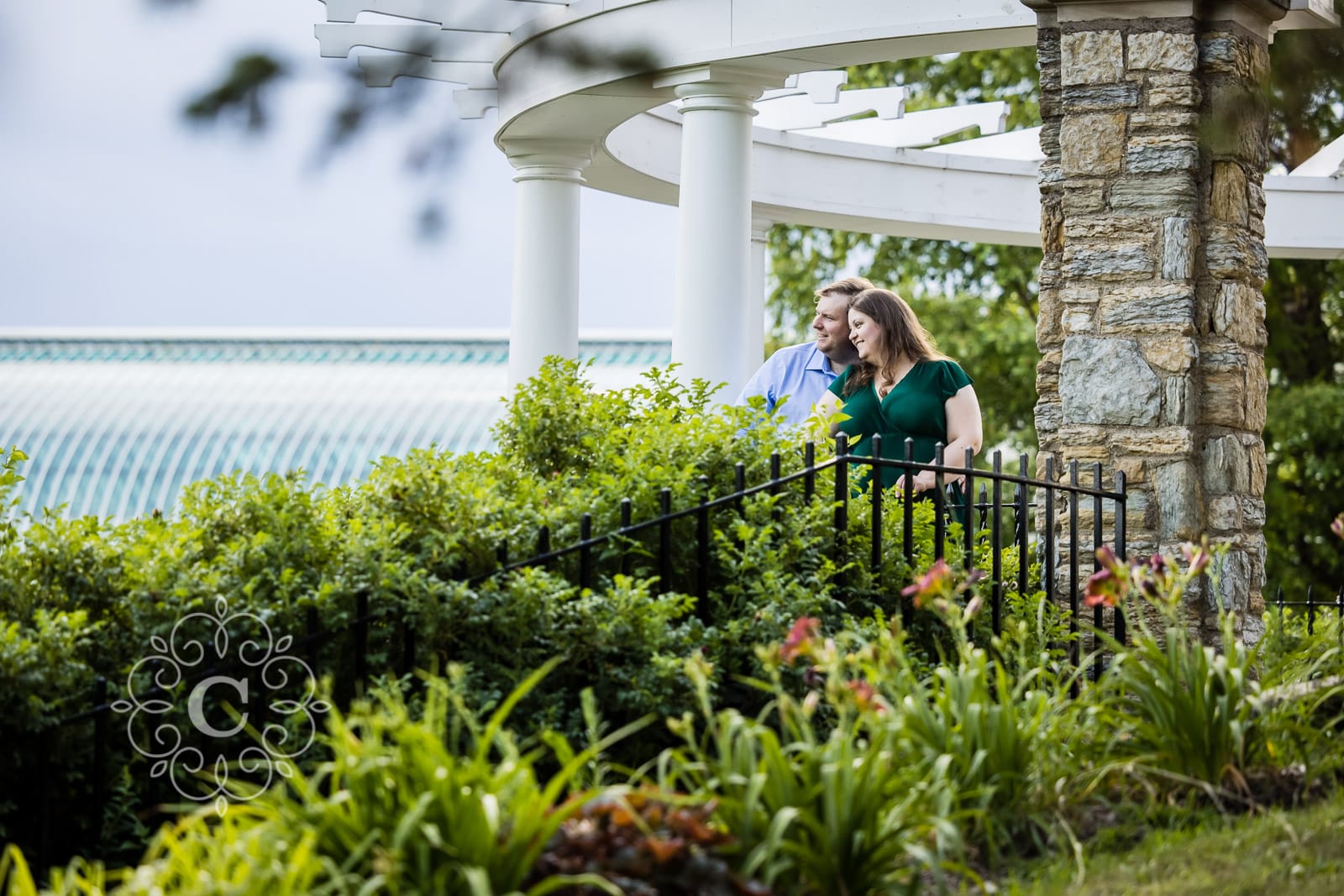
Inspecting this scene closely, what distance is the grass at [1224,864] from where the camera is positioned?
2.98 meters

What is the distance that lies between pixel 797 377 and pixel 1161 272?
184 centimetres

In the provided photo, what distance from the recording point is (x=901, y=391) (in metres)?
6.16

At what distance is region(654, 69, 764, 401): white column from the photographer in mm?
7691

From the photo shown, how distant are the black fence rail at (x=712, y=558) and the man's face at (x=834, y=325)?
2.77ft

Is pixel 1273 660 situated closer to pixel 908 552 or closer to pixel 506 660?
pixel 908 552

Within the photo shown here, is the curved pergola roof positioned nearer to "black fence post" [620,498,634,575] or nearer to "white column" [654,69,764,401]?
"white column" [654,69,764,401]

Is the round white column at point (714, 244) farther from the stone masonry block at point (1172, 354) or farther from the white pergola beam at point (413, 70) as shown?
the white pergola beam at point (413, 70)

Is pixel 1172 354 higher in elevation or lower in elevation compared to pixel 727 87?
lower

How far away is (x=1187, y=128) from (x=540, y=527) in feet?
9.72

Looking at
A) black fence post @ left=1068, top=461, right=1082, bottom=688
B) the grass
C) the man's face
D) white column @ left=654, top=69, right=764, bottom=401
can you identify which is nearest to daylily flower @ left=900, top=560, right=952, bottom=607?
the grass

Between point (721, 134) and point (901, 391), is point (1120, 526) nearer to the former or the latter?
point (901, 391)

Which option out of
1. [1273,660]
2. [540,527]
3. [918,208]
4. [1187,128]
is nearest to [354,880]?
[540,527]

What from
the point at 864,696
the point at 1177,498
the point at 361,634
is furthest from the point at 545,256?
the point at 864,696

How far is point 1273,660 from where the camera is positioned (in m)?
5.07
